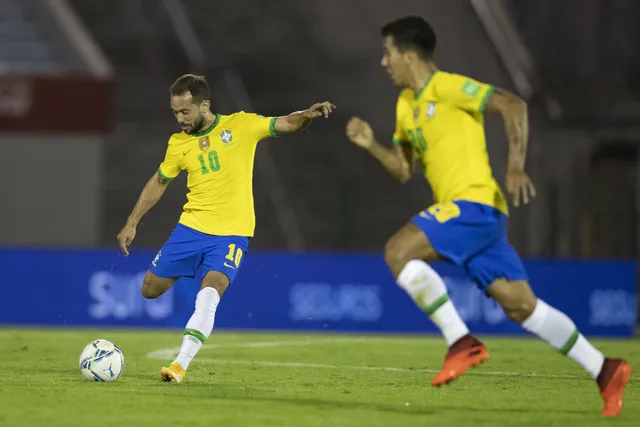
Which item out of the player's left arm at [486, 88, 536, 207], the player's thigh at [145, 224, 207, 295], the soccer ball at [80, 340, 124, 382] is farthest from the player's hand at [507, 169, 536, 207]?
the soccer ball at [80, 340, 124, 382]

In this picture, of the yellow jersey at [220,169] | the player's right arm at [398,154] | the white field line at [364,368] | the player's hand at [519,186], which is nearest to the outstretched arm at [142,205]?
the yellow jersey at [220,169]

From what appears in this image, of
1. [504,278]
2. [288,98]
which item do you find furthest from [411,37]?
[288,98]

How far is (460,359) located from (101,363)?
8.46 feet

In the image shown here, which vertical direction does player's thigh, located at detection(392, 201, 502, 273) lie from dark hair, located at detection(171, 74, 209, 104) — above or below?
below

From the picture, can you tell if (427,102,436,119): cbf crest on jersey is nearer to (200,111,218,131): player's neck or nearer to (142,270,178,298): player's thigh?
(200,111,218,131): player's neck

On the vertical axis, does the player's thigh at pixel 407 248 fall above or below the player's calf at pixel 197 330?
above

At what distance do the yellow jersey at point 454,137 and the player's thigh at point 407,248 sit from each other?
31 centimetres

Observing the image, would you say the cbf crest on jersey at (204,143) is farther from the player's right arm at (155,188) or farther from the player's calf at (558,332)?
the player's calf at (558,332)

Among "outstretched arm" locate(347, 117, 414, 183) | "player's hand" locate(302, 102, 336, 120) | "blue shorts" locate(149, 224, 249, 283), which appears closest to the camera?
"outstretched arm" locate(347, 117, 414, 183)

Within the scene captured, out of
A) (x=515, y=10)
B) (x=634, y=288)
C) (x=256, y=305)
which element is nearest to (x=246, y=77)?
(x=515, y=10)

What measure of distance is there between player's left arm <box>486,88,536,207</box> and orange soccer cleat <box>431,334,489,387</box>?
2.49ft

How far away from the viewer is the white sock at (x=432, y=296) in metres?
6.82

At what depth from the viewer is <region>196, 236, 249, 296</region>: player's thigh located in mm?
8555

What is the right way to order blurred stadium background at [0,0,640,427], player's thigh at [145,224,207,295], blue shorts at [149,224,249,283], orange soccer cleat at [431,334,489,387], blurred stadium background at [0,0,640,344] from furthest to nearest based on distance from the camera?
blurred stadium background at [0,0,640,344] < blurred stadium background at [0,0,640,427] < player's thigh at [145,224,207,295] < blue shorts at [149,224,249,283] < orange soccer cleat at [431,334,489,387]
